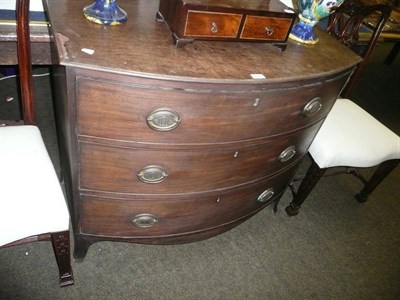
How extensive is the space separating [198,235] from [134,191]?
47 cm

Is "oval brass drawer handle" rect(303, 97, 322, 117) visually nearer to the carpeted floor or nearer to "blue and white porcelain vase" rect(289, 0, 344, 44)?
"blue and white porcelain vase" rect(289, 0, 344, 44)

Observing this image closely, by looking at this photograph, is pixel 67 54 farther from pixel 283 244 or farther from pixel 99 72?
pixel 283 244

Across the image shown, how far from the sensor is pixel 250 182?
1225 millimetres

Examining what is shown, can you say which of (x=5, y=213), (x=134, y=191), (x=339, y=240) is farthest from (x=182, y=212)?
(x=339, y=240)

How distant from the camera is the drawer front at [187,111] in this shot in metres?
0.75

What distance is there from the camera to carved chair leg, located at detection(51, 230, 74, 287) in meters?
1.04

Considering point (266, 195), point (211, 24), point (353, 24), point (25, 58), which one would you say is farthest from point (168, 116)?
point (353, 24)

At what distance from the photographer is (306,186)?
1638 millimetres

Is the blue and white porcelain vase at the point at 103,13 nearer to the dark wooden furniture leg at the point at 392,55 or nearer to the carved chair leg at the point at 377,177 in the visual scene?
the carved chair leg at the point at 377,177

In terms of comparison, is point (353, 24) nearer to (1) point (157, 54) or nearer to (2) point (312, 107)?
(2) point (312, 107)

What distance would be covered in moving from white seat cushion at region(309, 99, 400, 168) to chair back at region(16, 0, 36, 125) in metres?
1.27

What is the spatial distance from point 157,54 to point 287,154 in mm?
695

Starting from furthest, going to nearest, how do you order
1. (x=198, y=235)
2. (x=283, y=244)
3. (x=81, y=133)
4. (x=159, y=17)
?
(x=283, y=244)
(x=198, y=235)
(x=159, y=17)
(x=81, y=133)

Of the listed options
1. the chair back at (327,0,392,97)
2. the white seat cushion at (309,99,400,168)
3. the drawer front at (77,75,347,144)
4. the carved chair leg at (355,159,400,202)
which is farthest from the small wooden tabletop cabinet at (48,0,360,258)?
the carved chair leg at (355,159,400,202)
